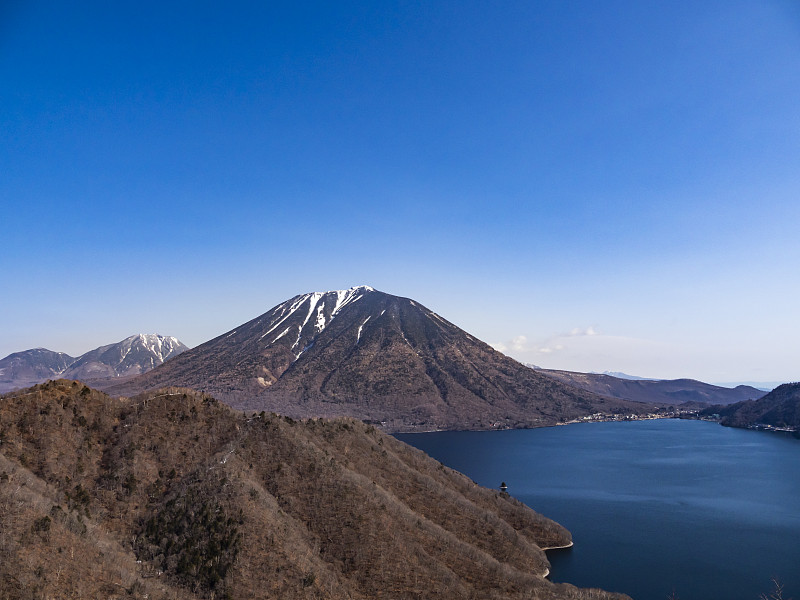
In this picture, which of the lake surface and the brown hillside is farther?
the lake surface

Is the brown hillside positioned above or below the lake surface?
above

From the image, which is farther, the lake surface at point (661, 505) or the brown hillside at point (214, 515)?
the lake surface at point (661, 505)

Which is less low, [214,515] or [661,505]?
[214,515]

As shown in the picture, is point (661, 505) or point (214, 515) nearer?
point (214, 515)

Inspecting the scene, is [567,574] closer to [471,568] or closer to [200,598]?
[471,568]

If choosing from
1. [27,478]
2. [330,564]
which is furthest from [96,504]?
[330,564]
